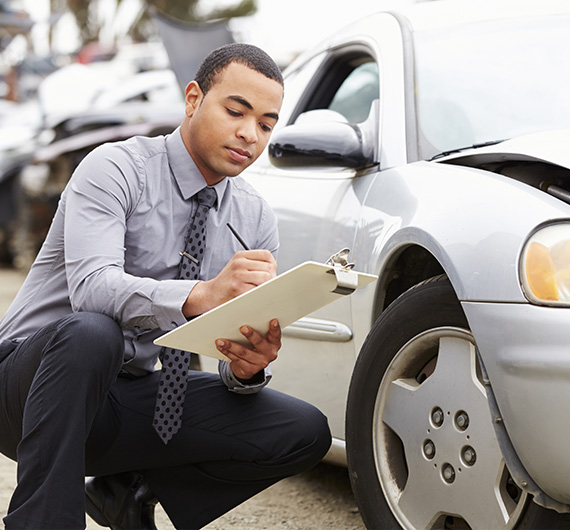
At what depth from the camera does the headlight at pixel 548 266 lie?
2105 mm

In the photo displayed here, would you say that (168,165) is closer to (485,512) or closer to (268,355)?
(268,355)

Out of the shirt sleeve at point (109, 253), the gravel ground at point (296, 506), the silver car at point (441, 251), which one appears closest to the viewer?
the silver car at point (441, 251)

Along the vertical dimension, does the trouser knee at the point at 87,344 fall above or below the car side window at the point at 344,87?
below

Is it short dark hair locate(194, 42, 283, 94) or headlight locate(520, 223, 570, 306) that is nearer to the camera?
headlight locate(520, 223, 570, 306)

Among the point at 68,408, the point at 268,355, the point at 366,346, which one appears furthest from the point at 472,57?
the point at 68,408

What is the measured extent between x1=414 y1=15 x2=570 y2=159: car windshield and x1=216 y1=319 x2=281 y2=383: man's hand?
0.87 metres

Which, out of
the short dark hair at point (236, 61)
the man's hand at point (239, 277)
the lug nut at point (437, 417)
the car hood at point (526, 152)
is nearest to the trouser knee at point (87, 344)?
the man's hand at point (239, 277)

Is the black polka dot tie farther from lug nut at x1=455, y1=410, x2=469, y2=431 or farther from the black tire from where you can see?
lug nut at x1=455, y1=410, x2=469, y2=431

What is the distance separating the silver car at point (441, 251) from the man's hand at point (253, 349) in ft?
1.16

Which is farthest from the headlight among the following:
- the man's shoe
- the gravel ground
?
the gravel ground

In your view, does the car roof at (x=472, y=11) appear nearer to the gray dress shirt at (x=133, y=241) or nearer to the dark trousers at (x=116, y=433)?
the gray dress shirt at (x=133, y=241)

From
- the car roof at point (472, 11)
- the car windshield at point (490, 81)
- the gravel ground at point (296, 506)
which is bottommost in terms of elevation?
the gravel ground at point (296, 506)

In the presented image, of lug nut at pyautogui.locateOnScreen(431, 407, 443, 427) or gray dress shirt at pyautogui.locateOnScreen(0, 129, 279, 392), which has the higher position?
gray dress shirt at pyautogui.locateOnScreen(0, 129, 279, 392)

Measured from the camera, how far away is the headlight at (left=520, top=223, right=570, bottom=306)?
2.11 meters
